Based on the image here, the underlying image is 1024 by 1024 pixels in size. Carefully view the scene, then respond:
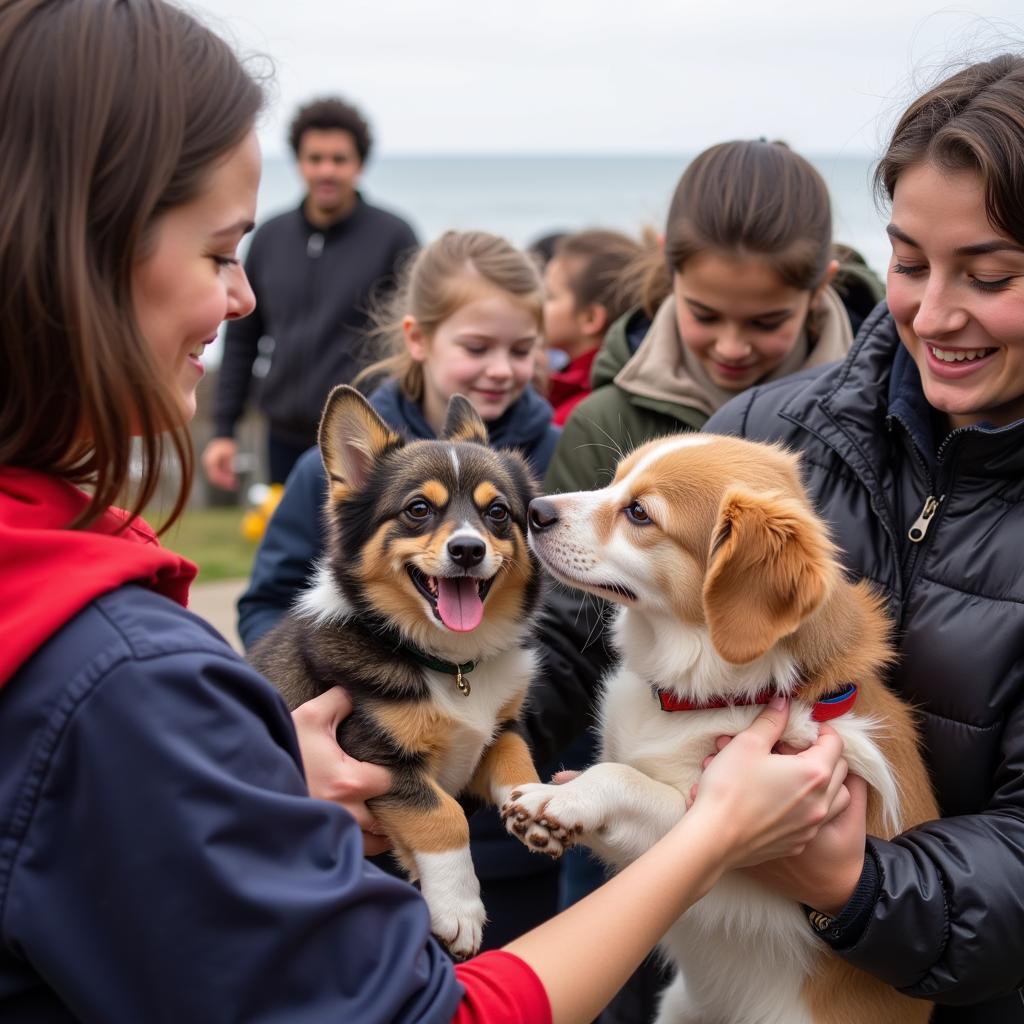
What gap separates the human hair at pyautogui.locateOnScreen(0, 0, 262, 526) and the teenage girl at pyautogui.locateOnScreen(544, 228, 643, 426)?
3353mm

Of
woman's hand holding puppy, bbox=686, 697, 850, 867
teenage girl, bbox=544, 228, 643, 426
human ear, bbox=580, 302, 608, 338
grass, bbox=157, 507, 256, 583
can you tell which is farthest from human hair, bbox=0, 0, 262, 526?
grass, bbox=157, 507, 256, 583

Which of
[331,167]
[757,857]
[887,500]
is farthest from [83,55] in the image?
[331,167]

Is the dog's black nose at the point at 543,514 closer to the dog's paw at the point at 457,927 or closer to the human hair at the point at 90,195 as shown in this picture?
the dog's paw at the point at 457,927

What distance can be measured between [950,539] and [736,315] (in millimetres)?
1240

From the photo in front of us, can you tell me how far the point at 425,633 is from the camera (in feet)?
7.79

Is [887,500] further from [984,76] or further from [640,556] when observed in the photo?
[984,76]

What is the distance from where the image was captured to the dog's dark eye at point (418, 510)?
Answer: 96.1 inches

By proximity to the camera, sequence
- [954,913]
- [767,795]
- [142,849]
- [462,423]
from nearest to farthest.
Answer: [142,849] → [767,795] → [954,913] → [462,423]

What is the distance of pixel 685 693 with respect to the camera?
2246 millimetres

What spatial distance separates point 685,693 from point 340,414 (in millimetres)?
1003

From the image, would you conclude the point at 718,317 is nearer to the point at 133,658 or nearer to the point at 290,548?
the point at 290,548

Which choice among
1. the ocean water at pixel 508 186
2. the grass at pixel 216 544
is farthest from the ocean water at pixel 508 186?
the grass at pixel 216 544

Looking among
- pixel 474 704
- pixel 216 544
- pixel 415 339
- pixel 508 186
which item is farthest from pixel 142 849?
pixel 508 186

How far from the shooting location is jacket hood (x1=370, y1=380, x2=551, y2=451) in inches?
136
